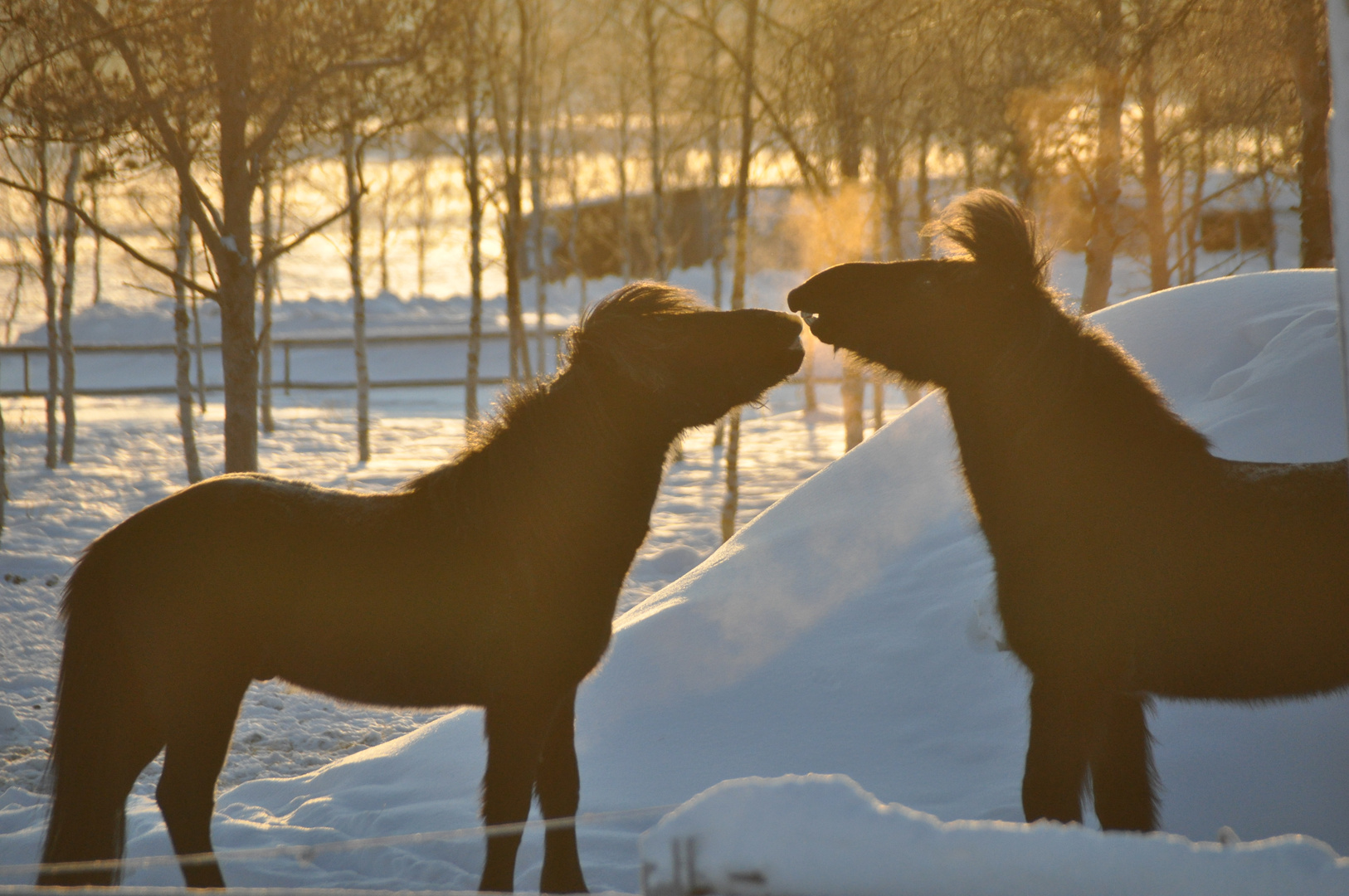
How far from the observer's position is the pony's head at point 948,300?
9.94 ft

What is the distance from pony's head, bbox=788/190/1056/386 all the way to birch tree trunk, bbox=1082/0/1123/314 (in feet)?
22.3

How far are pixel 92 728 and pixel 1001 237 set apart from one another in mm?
3393

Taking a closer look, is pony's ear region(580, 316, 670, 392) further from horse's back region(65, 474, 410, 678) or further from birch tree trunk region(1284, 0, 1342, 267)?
birch tree trunk region(1284, 0, 1342, 267)

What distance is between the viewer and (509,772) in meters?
2.79

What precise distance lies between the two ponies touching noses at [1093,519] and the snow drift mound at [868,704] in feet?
1.88

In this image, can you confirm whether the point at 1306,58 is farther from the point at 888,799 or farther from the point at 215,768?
the point at 215,768

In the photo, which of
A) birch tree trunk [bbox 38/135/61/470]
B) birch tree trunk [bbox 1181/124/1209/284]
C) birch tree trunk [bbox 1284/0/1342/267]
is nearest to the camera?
birch tree trunk [bbox 1284/0/1342/267]

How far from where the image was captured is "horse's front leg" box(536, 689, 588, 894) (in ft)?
9.97


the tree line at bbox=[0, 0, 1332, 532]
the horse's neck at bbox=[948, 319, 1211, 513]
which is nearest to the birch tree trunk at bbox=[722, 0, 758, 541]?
the tree line at bbox=[0, 0, 1332, 532]

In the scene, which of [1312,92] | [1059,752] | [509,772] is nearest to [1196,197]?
[1312,92]

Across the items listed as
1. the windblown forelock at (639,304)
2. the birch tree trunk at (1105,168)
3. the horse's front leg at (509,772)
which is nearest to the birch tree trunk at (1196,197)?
the birch tree trunk at (1105,168)

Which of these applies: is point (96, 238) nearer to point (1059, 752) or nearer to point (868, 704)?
point (868, 704)

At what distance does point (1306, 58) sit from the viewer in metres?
7.27

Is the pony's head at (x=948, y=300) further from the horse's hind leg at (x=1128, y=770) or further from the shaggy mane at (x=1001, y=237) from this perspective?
the horse's hind leg at (x=1128, y=770)
